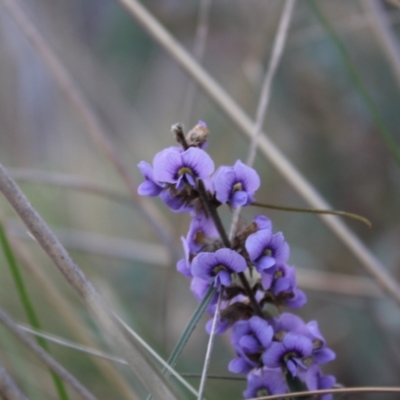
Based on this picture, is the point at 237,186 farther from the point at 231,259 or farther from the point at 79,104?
the point at 79,104

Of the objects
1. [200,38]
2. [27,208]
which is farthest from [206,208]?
[200,38]

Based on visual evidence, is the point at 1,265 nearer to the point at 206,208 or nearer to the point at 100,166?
the point at 100,166

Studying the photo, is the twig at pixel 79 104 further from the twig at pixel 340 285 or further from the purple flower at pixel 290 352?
the purple flower at pixel 290 352

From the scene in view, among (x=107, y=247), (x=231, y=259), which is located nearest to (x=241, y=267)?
(x=231, y=259)

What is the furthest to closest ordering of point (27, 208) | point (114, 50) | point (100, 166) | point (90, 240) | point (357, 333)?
point (114, 50), point (100, 166), point (357, 333), point (90, 240), point (27, 208)

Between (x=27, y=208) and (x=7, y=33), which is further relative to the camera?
(x=7, y=33)

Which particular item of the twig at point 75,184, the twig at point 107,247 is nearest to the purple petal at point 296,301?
the twig at point 75,184
